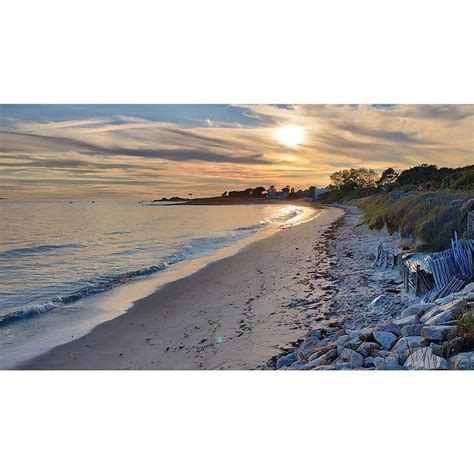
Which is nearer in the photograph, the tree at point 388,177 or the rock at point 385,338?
the rock at point 385,338

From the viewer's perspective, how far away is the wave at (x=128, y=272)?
732 centimetres

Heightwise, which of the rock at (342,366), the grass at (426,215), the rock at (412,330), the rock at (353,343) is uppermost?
the grass at (426,215)

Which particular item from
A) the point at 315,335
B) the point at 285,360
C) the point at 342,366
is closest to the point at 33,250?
the point at 315,335

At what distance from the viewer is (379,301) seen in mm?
6406

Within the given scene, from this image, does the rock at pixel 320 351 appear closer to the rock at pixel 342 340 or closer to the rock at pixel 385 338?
the rock at pixel 342 340

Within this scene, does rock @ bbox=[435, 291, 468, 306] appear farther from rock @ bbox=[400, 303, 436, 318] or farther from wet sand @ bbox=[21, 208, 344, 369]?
wet sand @ bbox=[21, 208, 344, 369]

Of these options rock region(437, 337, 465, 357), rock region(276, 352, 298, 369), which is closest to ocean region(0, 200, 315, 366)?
rock region(276, 352, 298, 369)

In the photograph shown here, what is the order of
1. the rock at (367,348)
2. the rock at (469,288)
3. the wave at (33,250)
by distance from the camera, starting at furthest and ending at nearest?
the wave at (33,250) < the rock at (469,288) < the rock at (367,348)

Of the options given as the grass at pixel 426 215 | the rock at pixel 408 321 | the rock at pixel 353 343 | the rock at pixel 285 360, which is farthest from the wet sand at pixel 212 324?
the grass at pixel 426 215

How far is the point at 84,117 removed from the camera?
598cm

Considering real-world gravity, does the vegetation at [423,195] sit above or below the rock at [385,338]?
above

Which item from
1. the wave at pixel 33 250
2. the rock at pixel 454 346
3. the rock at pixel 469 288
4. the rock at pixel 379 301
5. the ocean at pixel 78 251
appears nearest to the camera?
the rock at pixel 454 346
